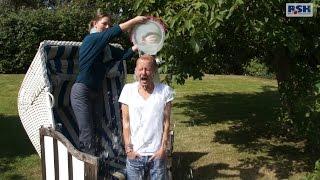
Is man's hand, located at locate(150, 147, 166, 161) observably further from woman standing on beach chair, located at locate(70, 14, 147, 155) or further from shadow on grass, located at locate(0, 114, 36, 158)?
shadow on grass, located at locate(0, 114, 36, 158)

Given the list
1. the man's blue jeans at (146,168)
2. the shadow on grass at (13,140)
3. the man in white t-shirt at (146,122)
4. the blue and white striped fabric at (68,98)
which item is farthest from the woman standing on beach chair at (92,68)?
the shadow on grass at (13,140)

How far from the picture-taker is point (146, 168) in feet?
12.7

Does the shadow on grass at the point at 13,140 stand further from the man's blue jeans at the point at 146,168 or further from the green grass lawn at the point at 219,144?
the man's blue jeans at the point at 146,168

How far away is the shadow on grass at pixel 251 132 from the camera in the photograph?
19.2ft

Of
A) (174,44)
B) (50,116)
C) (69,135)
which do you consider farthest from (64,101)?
(174,44)

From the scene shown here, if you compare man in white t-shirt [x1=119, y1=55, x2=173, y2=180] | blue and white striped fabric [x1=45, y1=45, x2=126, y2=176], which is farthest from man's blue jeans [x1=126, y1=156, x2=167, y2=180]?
blue and white striped fabric [x1=45, y1=45, x2=126, y2=176]

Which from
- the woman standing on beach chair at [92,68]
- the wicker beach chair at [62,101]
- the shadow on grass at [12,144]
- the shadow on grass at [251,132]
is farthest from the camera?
the shadow on grass at [12,144]

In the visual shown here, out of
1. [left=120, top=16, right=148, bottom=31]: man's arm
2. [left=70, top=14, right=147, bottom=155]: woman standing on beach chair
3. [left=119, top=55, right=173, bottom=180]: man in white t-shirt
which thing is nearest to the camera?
[left=119, top=55, right=173, bottom=180]: man in white t-shirt

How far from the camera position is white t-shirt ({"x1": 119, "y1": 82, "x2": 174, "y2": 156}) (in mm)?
3805

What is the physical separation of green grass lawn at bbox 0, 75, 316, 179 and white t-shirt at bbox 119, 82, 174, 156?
6.18 ft

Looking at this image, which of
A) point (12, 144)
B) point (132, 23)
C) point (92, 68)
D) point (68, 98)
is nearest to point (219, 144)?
point (68, 98)

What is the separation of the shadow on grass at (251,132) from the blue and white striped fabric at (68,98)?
3.14 feet

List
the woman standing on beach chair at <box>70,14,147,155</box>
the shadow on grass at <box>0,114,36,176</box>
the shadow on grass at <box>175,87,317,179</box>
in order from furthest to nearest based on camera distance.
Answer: the shadow on grass at <box>0,114,36,176</box> < the shadow on grass at <box>175,87,317,179</box> < the woman standing on beach chair at <box>70,14,147,155</box>

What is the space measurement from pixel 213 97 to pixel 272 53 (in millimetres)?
4723
